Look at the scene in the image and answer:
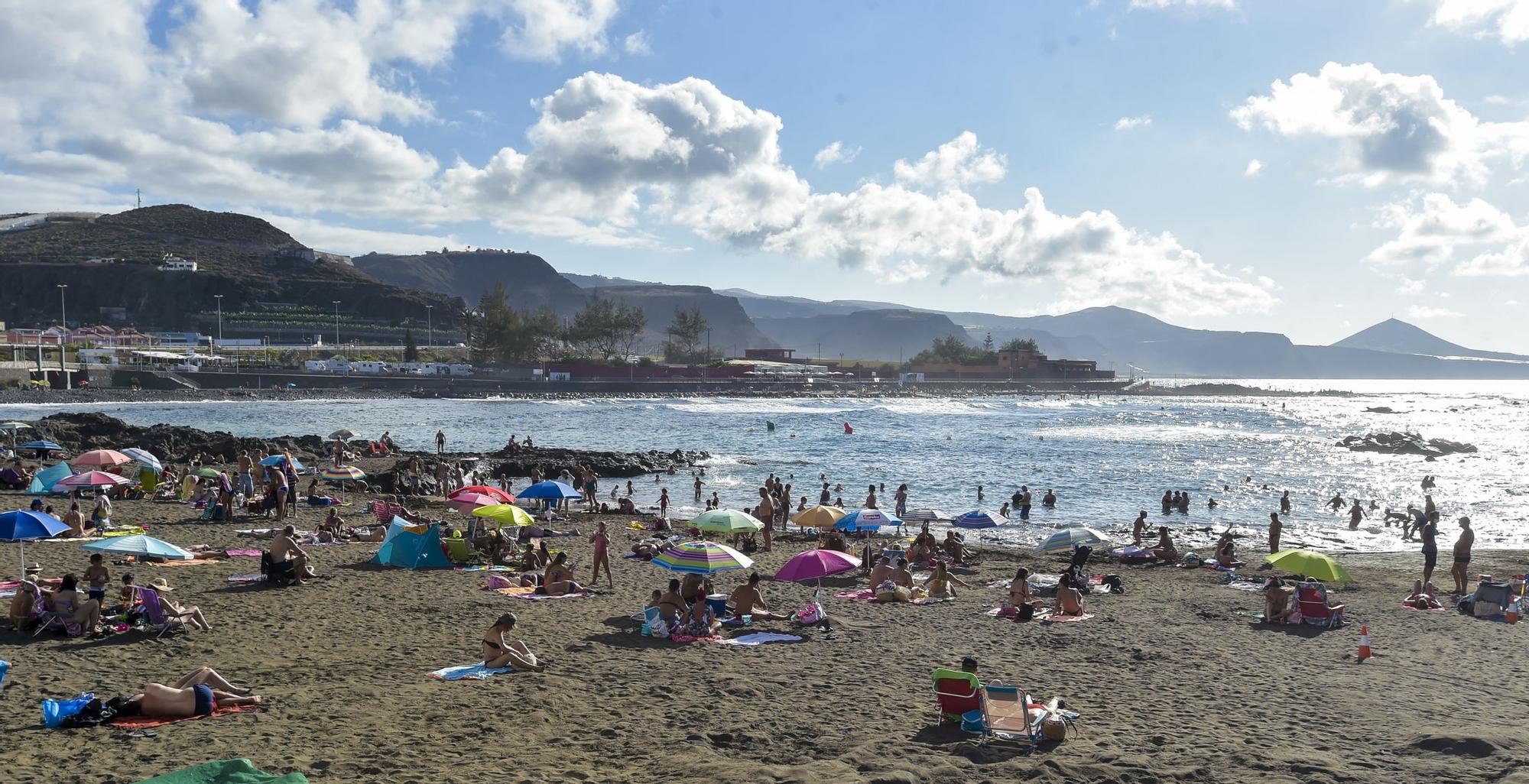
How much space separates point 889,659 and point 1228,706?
3.32 m

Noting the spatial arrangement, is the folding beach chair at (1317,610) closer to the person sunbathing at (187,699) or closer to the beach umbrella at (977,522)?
the beach umbrella at (977,522)

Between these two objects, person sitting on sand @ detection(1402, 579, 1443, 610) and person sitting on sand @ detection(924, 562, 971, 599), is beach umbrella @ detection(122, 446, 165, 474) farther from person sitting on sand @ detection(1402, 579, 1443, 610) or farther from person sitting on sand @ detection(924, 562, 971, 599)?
person sitting on sand @ detection(1402, 579, 1443, 610)

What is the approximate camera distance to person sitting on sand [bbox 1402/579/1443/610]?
43.2 feet

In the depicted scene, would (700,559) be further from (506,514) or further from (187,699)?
(187,699)

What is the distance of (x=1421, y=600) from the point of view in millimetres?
13242

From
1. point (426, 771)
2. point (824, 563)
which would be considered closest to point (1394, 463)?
point (824, 563)

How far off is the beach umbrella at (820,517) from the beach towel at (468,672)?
1019 cm

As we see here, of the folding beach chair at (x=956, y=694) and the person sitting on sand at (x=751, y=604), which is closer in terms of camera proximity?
the folding beach chair at (x=956, y=694)

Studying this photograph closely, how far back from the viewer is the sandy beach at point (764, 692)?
258 inches

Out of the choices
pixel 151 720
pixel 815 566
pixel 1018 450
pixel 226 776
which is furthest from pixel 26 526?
pixel 1018 450

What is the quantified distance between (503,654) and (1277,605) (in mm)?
9970

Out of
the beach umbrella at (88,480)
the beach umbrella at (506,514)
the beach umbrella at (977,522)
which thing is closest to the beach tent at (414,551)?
the beach umbrella at (506,514)

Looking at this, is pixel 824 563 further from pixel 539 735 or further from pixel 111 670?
pixel 111 670

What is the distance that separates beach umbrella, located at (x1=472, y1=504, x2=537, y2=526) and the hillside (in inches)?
5200
